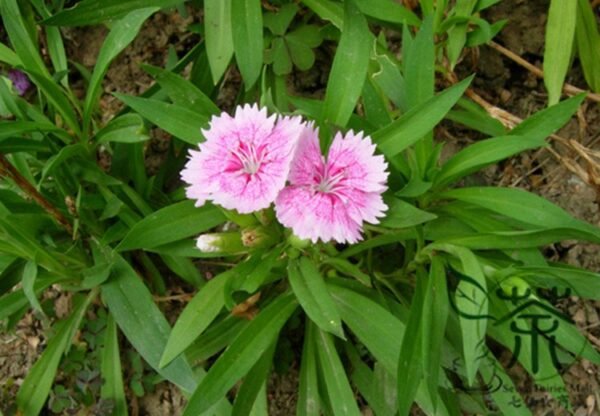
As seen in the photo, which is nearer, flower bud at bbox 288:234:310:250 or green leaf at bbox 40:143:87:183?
flower bud at bbox 288:234:310:250

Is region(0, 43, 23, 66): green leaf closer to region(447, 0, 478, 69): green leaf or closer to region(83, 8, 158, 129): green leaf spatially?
region(83, 8, 158, 129): green leaf

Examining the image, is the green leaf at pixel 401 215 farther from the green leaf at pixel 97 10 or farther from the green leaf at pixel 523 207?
the green leaf at pixel 97 10

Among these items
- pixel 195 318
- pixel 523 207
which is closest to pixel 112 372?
pixel 195 318

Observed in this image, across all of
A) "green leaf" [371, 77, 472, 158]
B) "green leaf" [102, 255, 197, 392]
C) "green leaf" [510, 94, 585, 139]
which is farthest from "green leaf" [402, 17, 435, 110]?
"green leaf" [102, 255, 197, 392]

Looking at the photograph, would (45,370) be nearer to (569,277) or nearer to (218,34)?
(218,34)

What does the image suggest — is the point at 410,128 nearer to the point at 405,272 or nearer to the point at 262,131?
the point at 262,131
